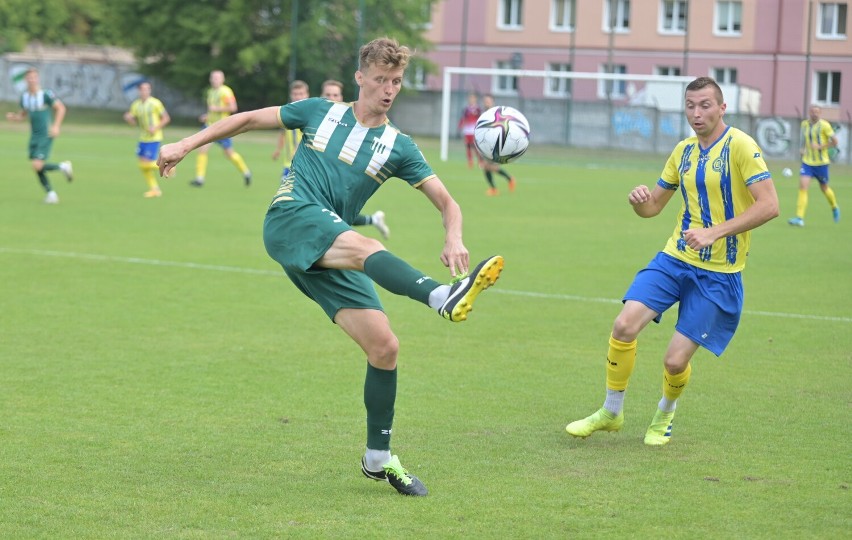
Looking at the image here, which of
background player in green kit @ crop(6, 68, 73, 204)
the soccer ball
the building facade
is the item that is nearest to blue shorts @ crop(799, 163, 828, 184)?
background player in green kit @ crop(6, 68, 73, 204)

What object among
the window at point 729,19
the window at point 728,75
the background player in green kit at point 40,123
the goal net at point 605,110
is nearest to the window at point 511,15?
the goal net at point 605,110

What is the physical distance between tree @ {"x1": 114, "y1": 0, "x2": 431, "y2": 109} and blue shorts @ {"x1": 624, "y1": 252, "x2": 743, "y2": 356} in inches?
1680

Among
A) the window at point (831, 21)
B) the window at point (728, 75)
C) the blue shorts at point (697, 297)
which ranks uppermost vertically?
the window at point (831, 21)

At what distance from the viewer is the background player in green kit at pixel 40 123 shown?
19.6m

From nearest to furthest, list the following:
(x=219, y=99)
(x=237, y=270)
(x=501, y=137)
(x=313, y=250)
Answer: (x=313, y=250), (x=501, y=137), (x=237, y=270), (x=219, y=99)

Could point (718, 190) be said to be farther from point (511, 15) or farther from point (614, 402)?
point (511, 15)

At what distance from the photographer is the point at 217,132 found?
214 inches

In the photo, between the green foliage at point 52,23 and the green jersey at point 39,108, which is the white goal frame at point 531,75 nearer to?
the green jersey at point 39,108

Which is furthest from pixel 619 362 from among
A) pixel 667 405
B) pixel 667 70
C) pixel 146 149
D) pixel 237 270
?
pixel 667 70

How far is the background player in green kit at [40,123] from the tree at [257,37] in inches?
1107

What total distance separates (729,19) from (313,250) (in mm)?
A: 42737

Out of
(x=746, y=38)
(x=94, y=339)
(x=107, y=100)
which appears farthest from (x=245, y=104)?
(x=94, y=339)

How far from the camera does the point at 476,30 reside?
5516cm

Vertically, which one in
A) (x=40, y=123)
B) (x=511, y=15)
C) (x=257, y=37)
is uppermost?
(x=511, y=15)
